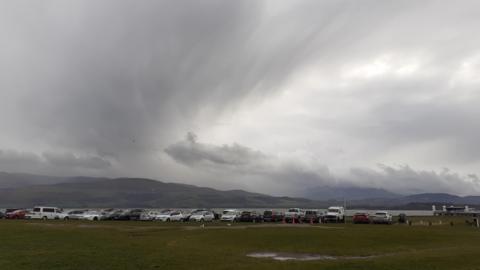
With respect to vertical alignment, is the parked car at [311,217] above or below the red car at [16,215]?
above

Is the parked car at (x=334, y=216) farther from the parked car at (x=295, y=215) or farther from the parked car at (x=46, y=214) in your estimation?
the parked car at (x=46, y=214)

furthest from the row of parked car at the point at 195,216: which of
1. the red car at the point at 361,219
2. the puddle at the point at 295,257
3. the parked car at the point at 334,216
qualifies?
the puddle at the point at 295,257

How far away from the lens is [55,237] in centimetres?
4766

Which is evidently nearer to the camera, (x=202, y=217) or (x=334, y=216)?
(x=334, y=216)

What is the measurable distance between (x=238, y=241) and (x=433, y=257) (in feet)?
62.5

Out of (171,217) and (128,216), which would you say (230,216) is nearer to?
(171,217)

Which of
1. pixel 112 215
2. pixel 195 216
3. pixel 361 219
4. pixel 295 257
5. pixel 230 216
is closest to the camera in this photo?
pixel 295 257

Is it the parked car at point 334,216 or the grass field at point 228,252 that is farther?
the parked car at point 334,216

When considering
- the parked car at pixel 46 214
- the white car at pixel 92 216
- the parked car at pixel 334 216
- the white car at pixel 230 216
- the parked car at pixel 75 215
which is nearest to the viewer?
the white car at pixel 230 216

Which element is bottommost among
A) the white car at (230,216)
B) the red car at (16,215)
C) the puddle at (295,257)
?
the puddle at (295,257)

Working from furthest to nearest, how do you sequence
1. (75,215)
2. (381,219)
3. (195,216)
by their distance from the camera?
(75,215), (195,216), (381,219)

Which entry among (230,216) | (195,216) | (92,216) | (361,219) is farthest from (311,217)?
(92,216)

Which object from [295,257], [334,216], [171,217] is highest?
[334,216]

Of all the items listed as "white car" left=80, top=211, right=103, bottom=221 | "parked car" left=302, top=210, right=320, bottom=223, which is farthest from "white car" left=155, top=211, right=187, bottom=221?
"parked car" left=302, top=210, right=320, bottom=223
